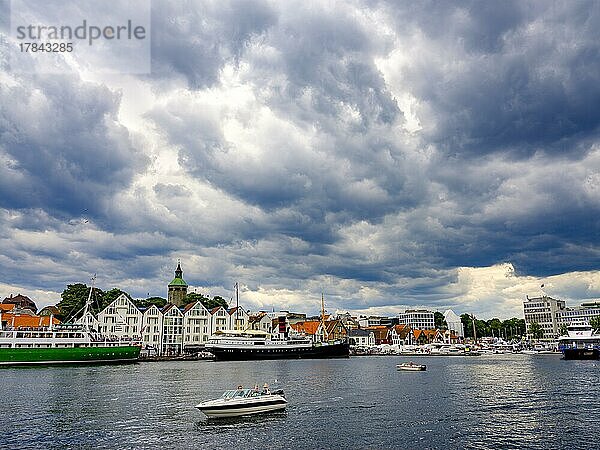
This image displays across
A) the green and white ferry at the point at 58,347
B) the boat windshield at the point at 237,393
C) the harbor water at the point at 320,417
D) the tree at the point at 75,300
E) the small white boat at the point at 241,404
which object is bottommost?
the harbor water at the point at 320,417

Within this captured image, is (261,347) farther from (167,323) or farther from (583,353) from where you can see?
(583,353)

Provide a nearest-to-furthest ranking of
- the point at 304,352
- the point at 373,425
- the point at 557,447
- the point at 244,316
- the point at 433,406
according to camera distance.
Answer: the point at 557,447, the point at 373,425, the point at 433,406, the point at 304,352, the point at 244,316

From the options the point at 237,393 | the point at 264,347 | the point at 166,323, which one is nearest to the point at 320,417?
the point at 237,393

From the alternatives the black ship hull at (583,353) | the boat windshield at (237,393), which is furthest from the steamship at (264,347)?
the boat windshield at (237,393)

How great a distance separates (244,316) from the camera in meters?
195

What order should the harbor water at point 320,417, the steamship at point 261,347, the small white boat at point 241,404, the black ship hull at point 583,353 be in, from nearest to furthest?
the harbor water at point 320,417 < the small white boat at point 241,404 < the black ship hull at point 583,353 < the steamship at point 261,347

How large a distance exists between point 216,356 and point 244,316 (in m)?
39.1

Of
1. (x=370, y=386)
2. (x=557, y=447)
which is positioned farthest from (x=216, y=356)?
(x=557, y=447)

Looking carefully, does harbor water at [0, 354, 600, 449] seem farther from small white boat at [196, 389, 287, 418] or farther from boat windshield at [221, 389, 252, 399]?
boat windshield at [221, 389, 252, 399]

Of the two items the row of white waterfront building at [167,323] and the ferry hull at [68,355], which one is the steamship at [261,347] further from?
the ferry hull at [68,355]

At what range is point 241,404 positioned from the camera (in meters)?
46.3

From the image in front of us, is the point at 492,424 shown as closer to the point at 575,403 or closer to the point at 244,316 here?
the point at 575,403

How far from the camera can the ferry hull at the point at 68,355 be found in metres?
119

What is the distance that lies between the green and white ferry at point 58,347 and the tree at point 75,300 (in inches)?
1540
